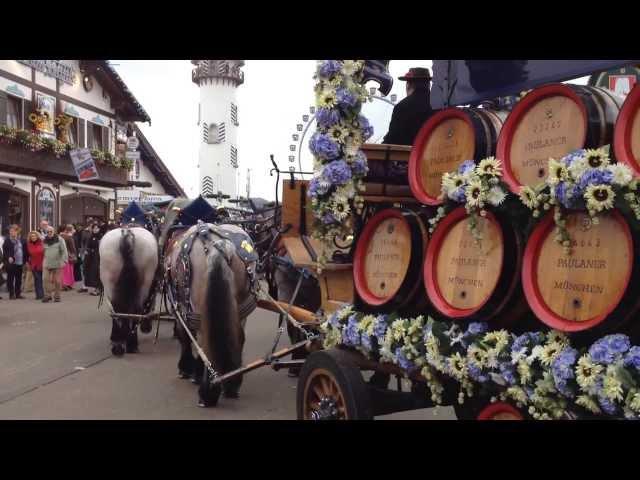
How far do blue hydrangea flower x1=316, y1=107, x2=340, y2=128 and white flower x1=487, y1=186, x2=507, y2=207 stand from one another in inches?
56.3

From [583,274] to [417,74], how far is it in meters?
2.55

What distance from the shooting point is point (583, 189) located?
2342 millimetres

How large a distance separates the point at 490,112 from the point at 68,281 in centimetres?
1582

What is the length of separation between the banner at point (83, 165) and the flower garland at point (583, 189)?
20413 mm

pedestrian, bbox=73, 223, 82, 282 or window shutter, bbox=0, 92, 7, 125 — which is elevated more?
window shutter, bbox=0, 92, 7, 125

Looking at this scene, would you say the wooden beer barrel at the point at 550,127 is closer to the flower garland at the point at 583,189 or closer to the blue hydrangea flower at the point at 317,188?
the flower garland at the point at 583,189

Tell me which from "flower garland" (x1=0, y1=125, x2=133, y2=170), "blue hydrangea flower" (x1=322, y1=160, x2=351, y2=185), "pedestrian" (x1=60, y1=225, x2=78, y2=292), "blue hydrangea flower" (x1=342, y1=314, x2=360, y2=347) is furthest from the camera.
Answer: "flower garland" (x1=0, y1=125, x2=133, y2=170)

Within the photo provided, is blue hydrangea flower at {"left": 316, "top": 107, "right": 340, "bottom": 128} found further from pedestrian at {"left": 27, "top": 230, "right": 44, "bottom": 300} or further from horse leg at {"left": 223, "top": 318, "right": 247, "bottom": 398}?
pedestrian at {"left": 27, "top": 230, "right": 44, "bottom": 300}

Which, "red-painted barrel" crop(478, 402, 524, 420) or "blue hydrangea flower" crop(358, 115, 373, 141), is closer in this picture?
"red-painted barrel" crop(478, 402, 524, 420)

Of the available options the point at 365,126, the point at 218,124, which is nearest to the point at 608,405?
the point at 365,126

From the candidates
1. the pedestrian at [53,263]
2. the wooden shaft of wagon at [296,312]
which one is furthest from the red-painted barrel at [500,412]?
the pedestrian at [53,263]

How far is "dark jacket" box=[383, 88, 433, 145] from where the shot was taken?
4512mm

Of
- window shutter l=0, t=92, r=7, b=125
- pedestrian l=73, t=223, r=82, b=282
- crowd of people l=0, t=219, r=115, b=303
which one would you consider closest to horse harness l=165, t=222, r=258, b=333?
crowd of people l=0, t=219, r=115, b=303

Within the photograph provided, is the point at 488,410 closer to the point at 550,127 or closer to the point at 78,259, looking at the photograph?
the point at 550,127
